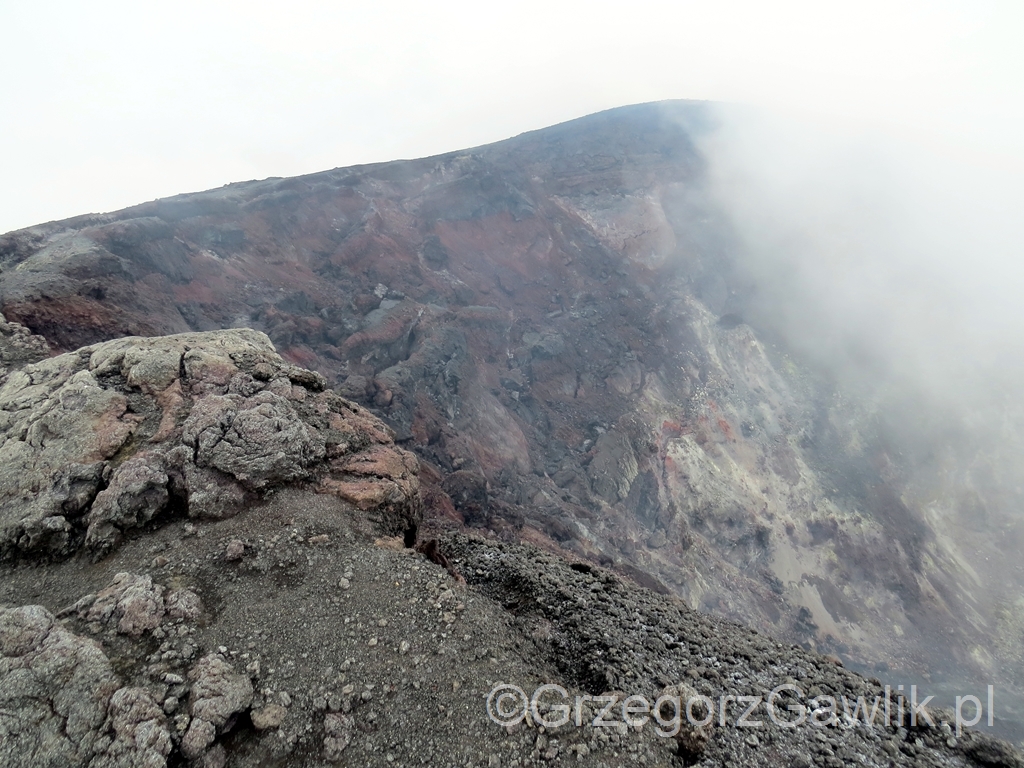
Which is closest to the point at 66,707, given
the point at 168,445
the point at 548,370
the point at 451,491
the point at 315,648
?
the point at 315,648

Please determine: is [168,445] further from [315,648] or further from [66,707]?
[315,648]

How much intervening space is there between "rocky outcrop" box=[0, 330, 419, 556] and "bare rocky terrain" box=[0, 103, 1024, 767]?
6 centimetres

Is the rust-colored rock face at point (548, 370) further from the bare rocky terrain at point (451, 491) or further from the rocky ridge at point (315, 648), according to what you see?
the rocky ridge at point (315, 648)

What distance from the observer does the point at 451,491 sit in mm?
Answer: 19297

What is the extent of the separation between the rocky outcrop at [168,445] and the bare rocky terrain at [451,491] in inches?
2.2

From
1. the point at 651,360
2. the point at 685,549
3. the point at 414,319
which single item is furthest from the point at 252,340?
the point at 651,360

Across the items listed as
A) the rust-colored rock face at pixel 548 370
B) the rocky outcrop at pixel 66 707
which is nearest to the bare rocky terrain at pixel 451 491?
the rocky outcrop at pixel 66 707

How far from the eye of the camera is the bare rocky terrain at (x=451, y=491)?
5293 millimetres

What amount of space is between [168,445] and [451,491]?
12.4m

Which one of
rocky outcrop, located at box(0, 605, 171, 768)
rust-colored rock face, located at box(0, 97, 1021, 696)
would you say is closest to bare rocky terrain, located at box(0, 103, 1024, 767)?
rocky outcrop, located at box(0, 605, 171, 768)

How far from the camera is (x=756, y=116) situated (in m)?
51.2

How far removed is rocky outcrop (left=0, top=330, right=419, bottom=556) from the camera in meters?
6.74

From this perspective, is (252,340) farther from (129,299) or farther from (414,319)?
(414,319)

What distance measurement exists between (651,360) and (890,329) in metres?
18.2
